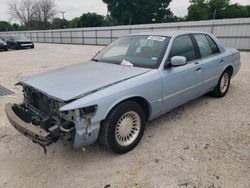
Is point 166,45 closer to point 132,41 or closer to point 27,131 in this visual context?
point 132,41

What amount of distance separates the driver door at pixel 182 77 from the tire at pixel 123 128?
0.57 metres

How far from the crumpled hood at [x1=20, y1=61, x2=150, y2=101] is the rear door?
156 centimetres

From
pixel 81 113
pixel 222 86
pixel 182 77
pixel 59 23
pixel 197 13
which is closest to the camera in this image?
pixel 81 113

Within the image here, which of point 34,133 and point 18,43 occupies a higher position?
point 18,43

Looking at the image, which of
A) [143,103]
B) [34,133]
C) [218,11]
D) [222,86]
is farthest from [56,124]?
[218,11]

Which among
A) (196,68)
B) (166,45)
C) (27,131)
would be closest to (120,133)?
(27,131)

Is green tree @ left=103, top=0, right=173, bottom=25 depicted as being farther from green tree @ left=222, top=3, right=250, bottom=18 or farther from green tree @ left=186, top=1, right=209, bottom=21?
green tree @ left=222, top=3, right=250, bottom=18

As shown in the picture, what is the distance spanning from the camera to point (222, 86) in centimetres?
502

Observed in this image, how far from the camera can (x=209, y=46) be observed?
14.5 feet

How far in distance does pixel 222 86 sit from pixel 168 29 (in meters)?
14.1

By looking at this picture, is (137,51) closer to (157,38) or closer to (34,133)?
(157,38)

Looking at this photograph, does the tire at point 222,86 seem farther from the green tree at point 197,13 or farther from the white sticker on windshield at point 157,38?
the green tree at point 197,13

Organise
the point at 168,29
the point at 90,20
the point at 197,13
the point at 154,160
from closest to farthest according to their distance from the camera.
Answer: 1. the point at 154,160
2. the point at 168,29
3. the point at 197,13
4. the point at 90,20

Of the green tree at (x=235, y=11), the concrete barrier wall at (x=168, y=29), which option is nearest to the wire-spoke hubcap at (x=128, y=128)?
the concrete barrier wall at (x=168, y=29)
